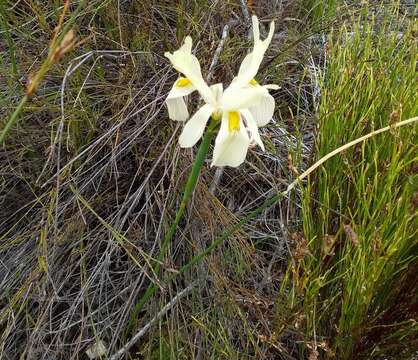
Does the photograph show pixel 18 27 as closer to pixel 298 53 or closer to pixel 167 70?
pixel 167 70

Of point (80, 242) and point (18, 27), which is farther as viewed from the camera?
point (18, 27)

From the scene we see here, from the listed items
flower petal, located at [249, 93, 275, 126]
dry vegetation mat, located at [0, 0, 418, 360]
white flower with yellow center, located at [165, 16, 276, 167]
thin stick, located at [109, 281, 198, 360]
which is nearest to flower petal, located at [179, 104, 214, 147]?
white flower with yellow center, located at [165, 16, 276, 167]

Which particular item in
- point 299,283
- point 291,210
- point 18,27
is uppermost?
point 18,27

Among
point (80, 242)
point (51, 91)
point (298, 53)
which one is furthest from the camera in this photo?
point (298, 53)

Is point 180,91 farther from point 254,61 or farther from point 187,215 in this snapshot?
point 187,215

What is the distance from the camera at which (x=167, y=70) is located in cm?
175

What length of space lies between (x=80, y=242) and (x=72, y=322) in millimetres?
187

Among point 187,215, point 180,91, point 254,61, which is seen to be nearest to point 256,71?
point 254,61

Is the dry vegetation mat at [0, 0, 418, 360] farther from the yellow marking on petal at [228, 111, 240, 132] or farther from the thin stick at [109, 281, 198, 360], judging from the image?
the yellow marking on petal at [228, 111, 240, 132]

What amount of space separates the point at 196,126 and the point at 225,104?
65 millimetres

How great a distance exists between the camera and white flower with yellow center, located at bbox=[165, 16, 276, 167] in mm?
960

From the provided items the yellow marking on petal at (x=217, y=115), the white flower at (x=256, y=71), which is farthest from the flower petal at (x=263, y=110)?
the yellow marking on petal at (x=217, y=115)

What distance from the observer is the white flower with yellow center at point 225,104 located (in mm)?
960

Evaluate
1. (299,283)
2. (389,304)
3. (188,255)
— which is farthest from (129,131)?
(389,304)
